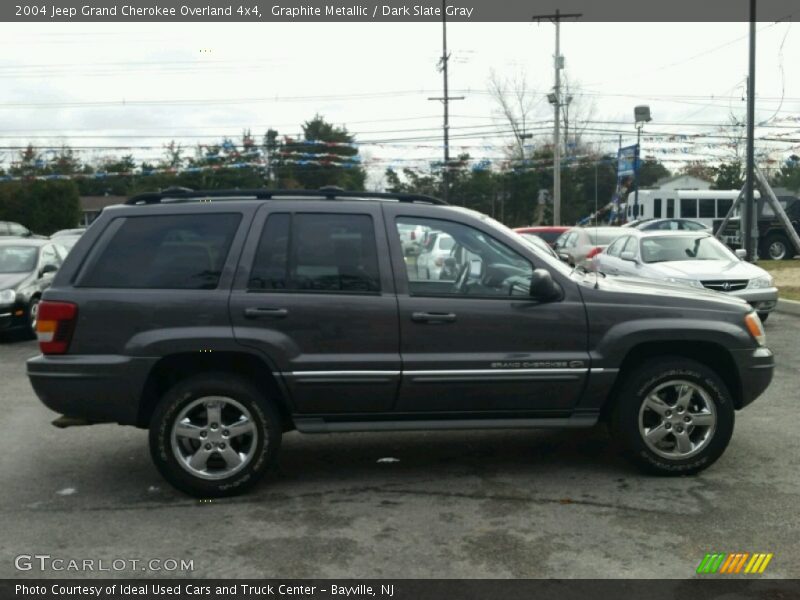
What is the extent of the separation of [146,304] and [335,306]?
114cm

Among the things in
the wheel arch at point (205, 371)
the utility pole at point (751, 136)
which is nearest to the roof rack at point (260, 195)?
the wheel arch at point (205, 371)

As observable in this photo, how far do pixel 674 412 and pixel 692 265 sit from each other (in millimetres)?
8168

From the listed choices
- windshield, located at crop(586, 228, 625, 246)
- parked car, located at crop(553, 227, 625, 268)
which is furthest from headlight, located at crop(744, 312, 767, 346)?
windshield, located at crop(586, 228, 625, 246)

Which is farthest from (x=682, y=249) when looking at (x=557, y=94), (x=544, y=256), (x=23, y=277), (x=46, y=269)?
(x=557, y=94)

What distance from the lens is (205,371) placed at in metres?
5.61

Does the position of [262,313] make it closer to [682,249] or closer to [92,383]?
[92,383]

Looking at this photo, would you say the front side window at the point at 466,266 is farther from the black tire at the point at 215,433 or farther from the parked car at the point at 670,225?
the parked car at the point at 670,225

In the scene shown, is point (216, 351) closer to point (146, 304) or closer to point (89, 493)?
point (146, 304)

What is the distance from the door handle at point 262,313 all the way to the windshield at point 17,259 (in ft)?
31.4

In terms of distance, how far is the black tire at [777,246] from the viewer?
27953mm

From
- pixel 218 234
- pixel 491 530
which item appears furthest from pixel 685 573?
pixel 218 234

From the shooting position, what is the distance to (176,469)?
5.45 meters

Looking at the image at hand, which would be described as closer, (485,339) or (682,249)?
(485,339)
